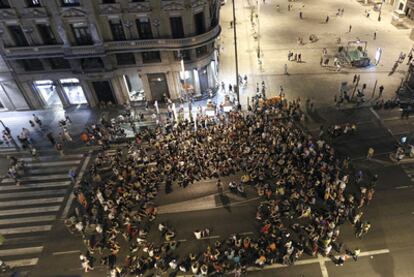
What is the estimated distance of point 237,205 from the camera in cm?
2941

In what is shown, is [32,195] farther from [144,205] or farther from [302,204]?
[302,204]

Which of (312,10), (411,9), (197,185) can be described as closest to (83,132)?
(197,185)

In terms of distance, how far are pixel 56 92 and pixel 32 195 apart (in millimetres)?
18209

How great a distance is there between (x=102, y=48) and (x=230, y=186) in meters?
23.8

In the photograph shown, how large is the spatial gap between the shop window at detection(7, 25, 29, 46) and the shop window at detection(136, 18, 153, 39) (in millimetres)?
14561

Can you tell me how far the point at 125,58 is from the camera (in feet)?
135

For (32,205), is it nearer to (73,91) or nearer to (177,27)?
(73,91)

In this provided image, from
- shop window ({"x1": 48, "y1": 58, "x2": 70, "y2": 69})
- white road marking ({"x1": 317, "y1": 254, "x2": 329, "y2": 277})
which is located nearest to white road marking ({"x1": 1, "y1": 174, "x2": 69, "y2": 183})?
shop window ({"x1": 48, "y1": 58, "x2": 70, "y2": 69})

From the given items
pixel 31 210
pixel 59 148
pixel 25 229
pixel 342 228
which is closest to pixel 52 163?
pixel 59 148

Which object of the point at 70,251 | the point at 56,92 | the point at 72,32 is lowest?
the point at 70,251

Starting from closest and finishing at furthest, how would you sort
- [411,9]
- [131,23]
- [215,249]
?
[215,249]
[131,23]
[411,9]

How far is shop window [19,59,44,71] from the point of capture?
40.8m

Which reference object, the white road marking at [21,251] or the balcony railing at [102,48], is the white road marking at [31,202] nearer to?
the white road marking at [21,251]

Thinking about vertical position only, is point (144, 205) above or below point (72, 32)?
below
